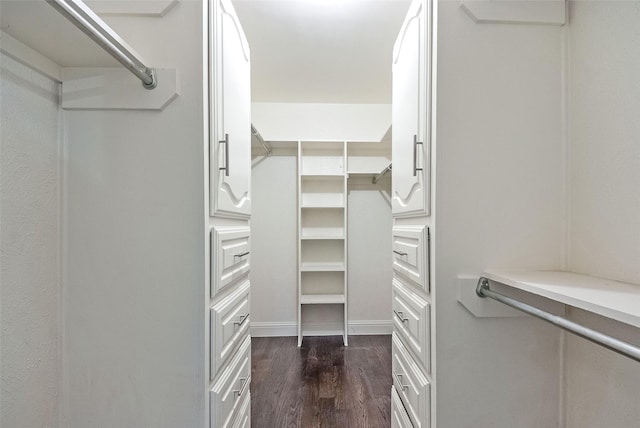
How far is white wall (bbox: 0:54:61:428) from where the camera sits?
780 mm

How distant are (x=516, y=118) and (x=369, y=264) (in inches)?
86.4

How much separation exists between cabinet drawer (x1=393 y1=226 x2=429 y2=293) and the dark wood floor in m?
1.11

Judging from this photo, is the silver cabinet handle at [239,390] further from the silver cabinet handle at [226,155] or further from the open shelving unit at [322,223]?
the open shelving unit at [322,223]

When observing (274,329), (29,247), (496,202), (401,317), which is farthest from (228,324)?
(274,329)

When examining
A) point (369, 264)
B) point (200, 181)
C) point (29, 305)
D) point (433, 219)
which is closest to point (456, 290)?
point (433, 219)

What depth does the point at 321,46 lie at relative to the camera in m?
1.97

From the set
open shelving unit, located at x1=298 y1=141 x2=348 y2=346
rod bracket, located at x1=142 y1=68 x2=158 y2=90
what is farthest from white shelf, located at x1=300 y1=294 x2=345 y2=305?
rod bracket, located at x1=142 y1=68 x2=158 y2=90

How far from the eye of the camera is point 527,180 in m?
1.01

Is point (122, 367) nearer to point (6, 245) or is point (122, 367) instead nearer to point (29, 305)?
point (29, 305)

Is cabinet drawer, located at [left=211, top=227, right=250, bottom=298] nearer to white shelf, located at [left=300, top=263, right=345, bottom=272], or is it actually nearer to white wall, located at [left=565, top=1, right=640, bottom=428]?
white wall, located at [left=565, top=1, right=640, bottom=428]

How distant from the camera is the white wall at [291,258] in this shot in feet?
9.73

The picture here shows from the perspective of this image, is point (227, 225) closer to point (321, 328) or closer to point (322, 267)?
point (322, 267)

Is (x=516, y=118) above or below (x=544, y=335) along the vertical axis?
above

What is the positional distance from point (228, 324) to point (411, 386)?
79 centimetres
